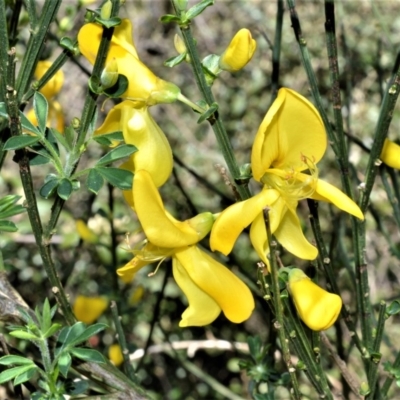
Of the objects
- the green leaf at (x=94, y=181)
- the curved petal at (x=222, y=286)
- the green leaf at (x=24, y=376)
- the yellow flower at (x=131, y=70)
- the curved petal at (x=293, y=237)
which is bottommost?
the green leaf at (x=24, y=376)

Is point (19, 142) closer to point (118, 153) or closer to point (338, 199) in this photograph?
point (118, 153)

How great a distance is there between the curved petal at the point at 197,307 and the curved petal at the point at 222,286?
0.7 inches

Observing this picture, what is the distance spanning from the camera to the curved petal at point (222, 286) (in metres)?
0.95

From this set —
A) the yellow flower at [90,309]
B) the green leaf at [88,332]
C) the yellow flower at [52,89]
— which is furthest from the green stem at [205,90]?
the yellow flower at [90,309]

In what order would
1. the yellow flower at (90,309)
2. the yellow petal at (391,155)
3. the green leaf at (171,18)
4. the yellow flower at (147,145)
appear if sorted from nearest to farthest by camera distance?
the green leaf at (171,18) < the yellow flower at (147,145) < the yellow petal at (391,155) < the yellow flower at (90,309)

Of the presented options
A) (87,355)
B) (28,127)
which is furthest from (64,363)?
(28,127)

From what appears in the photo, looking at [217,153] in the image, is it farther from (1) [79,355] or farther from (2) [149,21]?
(1) [79,355]

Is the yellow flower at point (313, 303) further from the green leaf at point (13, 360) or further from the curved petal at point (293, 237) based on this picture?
the green leaf at point (13, 360)

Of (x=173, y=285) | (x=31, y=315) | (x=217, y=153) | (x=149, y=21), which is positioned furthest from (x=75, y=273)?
(x=31, y=315)

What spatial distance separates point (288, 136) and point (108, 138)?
0.24m

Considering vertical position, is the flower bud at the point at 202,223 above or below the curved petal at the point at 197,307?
above

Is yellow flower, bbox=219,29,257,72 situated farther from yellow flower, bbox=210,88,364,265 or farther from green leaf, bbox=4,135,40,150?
green leaf, bbox=4,135,40,150

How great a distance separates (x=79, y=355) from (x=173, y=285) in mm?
1831

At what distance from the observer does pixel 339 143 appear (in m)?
1.04
